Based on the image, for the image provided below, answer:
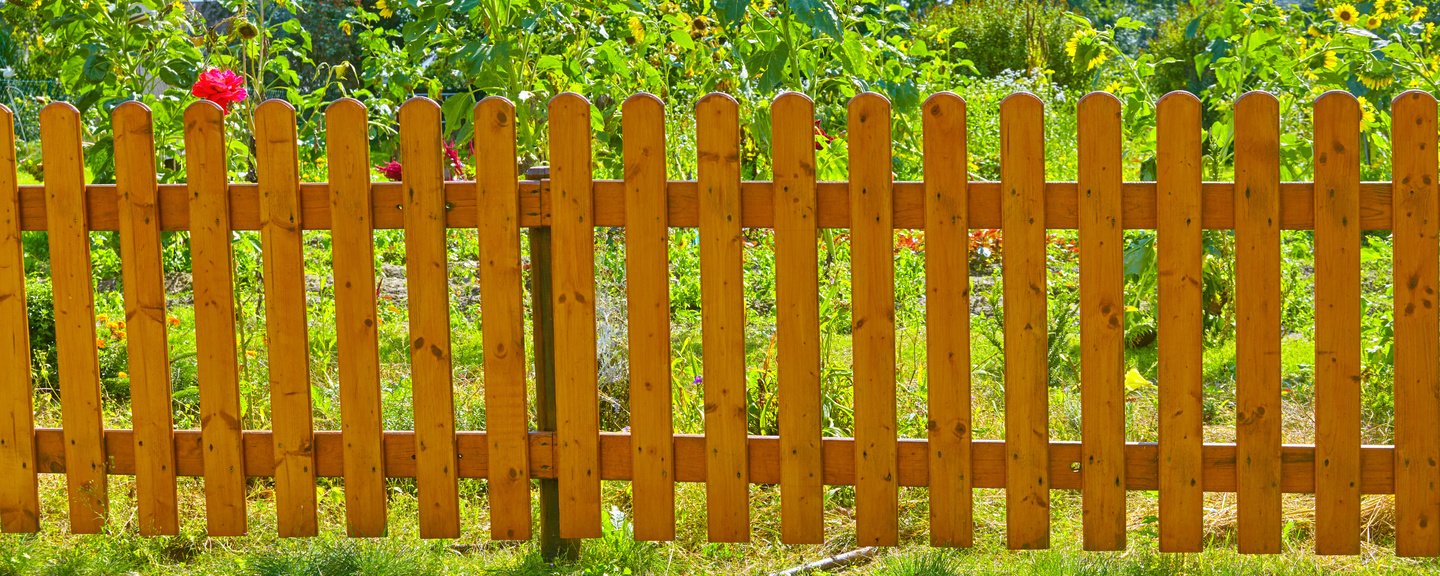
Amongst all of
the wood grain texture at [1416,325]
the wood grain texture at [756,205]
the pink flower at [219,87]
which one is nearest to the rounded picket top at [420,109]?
the wood grain texture at [756,205]

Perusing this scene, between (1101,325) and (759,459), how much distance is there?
82 cm

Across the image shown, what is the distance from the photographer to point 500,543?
118 inches

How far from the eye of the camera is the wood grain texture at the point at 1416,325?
7.87 ft

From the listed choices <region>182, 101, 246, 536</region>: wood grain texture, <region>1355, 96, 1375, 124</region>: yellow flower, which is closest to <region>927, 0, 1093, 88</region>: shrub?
<region>1355, 96, 1375, 124</region>: yellow flower

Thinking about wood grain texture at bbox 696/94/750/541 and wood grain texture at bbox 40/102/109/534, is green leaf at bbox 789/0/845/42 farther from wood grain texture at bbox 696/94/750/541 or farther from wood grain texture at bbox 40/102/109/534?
wood grain texture at bbox 40/102/109/534

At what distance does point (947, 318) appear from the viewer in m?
2.51

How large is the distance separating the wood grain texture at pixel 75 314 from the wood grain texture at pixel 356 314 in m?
0.62

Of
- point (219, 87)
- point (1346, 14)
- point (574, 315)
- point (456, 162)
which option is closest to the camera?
point (574, 315)

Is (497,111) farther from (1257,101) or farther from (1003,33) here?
(1003,33)

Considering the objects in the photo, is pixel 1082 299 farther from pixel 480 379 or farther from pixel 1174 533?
pixel 480 379

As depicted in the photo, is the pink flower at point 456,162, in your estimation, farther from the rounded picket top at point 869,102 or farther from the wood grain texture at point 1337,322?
the wood grain texture at point 1337,322

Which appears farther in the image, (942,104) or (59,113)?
(59,113)

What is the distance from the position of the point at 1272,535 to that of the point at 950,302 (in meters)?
0.91

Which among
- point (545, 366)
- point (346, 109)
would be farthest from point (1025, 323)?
point (346, 109)
